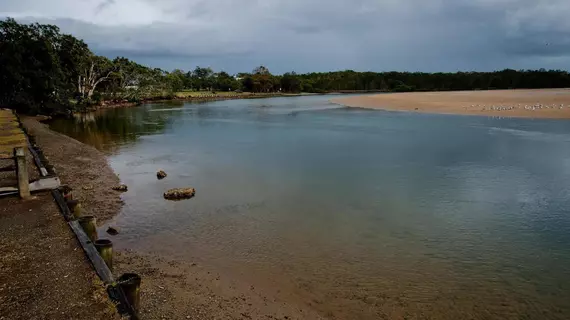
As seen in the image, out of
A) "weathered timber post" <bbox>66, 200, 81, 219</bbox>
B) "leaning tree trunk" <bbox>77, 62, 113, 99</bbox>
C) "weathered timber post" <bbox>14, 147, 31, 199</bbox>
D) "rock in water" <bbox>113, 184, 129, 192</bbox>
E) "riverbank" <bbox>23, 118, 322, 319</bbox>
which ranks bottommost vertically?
"riverbank" <bbox>23, 118, 322, 319</bbox>

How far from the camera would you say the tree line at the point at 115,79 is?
1581 inches

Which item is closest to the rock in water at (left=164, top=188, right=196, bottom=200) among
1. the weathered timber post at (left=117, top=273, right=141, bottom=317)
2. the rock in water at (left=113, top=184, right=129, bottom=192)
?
the rock in water at (left=113, top=184, right=129, bottom=192)

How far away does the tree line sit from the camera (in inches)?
1581

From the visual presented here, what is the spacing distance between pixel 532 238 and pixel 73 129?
37183 mm

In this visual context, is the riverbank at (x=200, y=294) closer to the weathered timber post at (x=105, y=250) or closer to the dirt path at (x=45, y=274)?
the weathered timber post at (x=105, y=250)

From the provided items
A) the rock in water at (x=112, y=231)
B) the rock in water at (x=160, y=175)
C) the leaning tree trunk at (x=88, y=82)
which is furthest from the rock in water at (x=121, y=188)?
the leaning tree trunk at (x=88, y=82)

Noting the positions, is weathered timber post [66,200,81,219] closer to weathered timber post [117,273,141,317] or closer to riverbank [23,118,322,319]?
riverbank [23,118,322,319]

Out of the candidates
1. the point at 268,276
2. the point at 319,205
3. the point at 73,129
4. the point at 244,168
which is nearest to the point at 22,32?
the point at 73,129

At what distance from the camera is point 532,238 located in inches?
400

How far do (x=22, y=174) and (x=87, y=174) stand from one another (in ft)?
22.4

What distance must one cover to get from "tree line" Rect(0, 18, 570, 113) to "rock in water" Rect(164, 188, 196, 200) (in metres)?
32.5

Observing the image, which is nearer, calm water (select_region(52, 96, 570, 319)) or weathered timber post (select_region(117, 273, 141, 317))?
weathered timber post (select_region(117, 273, 141, 317))

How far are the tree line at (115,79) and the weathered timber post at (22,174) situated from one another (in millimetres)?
33605

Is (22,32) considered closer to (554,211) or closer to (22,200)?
(22,200)
